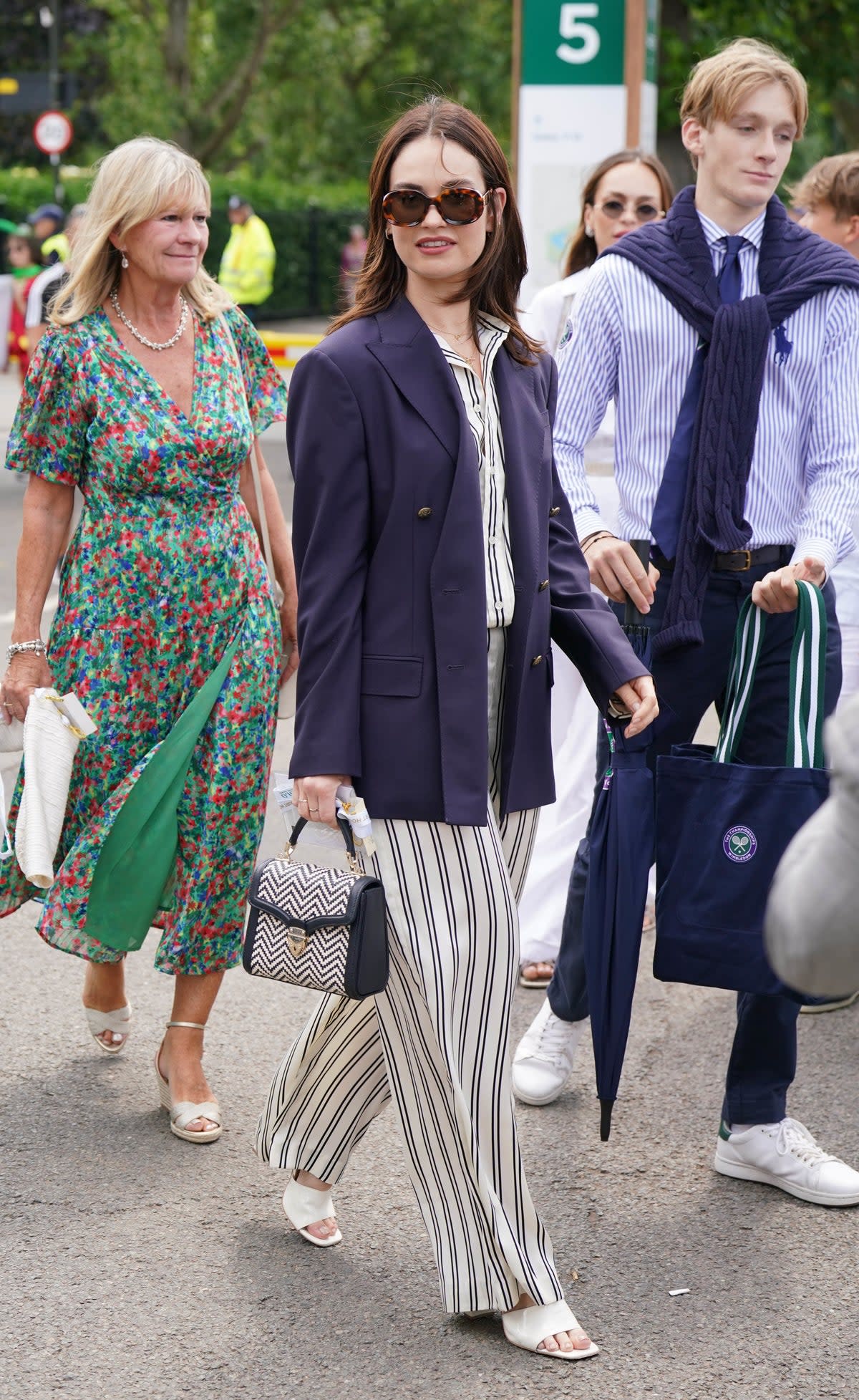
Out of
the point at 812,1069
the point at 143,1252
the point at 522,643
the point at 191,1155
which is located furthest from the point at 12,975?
the point at 522,643

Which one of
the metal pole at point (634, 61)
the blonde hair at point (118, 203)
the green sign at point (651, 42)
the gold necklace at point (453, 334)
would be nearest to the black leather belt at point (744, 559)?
the gold necklace at point (453, 334)

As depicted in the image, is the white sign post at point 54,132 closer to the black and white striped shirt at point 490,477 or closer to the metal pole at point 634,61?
the metal pole at point 634,61

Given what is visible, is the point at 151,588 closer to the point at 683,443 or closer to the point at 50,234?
the point at 683,443

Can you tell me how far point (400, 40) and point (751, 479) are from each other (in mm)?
43547

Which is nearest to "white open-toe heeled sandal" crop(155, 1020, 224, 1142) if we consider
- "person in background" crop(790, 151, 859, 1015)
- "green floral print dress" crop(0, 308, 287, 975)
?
"green floral print dress" crop(0, 308, 287, 975)

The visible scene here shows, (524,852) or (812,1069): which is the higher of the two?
(524,852)

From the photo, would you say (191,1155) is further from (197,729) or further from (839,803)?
(839,803)

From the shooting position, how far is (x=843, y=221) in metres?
5.39

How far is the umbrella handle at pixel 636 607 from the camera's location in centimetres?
373

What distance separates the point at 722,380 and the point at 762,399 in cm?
10

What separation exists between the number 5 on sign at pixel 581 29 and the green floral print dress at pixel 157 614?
7866 millimetres

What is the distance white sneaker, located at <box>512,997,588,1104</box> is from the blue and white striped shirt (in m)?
1.14

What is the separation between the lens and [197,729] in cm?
397

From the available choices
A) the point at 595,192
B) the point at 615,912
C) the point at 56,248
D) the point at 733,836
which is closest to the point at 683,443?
the point at 733,836
